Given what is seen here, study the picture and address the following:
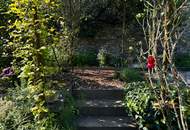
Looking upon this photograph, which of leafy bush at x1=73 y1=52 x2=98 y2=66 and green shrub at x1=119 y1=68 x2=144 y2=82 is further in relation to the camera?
leafy bush at x1=73 y1=52 x2=98 y2=66

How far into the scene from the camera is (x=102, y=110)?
21.2 ft

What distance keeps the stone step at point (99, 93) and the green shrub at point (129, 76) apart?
1.64 feet

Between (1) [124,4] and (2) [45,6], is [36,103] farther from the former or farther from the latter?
(1) [124,4]

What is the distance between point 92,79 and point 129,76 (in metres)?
0.66

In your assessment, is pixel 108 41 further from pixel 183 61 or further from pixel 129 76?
pixel 129 76

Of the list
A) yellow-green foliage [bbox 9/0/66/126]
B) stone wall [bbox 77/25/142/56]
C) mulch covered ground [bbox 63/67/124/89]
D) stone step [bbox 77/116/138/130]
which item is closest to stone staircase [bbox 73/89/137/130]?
stone step [bbox 77/116/138/130]

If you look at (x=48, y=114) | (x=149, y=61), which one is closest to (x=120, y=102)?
(x=48, y=114)

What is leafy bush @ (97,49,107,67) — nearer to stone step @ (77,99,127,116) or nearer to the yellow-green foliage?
stone step @ (77,99,127,116)

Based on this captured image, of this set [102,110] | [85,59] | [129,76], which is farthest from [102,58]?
[102,110]

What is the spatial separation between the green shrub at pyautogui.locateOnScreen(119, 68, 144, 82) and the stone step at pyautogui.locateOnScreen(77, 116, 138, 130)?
1.02 meters

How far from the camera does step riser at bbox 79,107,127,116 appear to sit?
21.3ft

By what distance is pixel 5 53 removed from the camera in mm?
7660

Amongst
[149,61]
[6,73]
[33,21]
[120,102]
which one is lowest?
[120,102]

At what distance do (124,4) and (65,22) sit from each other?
1.63 m
